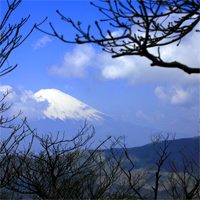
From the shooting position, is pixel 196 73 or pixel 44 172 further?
pixel 44 172

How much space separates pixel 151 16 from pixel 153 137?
2244 cm

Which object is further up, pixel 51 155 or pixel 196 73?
pixel 51 155

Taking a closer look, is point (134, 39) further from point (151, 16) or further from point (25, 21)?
point (25, 21)

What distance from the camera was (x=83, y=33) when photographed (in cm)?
398

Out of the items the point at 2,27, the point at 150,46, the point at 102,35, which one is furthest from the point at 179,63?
the point at 2,27

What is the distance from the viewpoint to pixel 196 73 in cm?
343

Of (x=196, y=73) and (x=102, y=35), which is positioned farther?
(x=102, y=35)

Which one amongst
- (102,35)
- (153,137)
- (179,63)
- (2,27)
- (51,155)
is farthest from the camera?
(153,137)

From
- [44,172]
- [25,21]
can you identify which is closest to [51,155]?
[44,172]

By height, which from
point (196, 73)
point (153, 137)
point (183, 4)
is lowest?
point (196, 73)

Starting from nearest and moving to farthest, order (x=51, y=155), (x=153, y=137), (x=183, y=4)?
(x=183, y=4)
(x=51, y=155)
(x=153, y=137)

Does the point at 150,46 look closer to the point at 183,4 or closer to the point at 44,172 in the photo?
the point at 183,4

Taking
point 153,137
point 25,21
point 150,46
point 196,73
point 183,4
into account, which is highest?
point 153,137

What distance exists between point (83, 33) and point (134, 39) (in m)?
0.77
